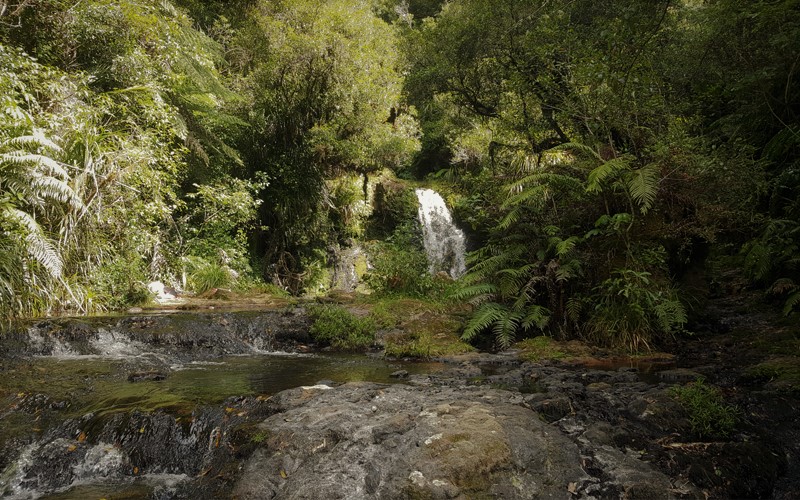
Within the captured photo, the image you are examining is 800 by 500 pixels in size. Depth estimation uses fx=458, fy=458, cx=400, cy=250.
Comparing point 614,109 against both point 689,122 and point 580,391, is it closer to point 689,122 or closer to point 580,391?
point 689,122

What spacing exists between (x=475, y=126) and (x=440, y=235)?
3852mm

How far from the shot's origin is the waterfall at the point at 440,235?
1517 centimetres

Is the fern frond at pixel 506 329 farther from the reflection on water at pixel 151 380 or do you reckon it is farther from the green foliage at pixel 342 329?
the green foliage at pixel 342 329

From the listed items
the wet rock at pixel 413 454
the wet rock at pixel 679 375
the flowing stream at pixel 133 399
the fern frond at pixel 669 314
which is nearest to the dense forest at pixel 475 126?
the fern frond at pixel 669 314

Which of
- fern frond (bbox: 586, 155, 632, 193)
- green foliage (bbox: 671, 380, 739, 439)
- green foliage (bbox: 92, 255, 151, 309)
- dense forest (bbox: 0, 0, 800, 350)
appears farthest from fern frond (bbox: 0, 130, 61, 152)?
green foliage (bbox: 671, 380, 739, 439)

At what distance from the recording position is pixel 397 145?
1466cm

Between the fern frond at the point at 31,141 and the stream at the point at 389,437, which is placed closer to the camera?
the stream at the point at 389,437

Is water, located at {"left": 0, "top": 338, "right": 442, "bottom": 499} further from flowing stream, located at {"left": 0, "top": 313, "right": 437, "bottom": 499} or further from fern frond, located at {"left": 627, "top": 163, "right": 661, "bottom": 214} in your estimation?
fern frond, located at {"left": 627, "top": 163, "right": 661, "bottom": 214}

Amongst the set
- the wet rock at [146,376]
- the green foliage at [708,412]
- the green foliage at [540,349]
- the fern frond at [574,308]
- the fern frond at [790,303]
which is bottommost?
the green foliage at [540,349]

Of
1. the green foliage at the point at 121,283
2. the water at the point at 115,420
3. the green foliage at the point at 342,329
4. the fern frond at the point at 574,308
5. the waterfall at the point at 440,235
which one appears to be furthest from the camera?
the waterfall at the point at 440,235

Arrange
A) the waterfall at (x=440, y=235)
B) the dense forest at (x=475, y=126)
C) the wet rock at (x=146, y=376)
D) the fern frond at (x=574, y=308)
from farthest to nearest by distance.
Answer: the waterfall at (x=440, y=235)
the fern frond at (x=574, y=308)
the dense forest at (x=475, y=126)
the wet rock at (x=146, y=376)

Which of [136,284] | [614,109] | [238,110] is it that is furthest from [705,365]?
[238,110]

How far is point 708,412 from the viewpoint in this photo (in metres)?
3.66

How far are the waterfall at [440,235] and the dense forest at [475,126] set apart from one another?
5.09 ft
